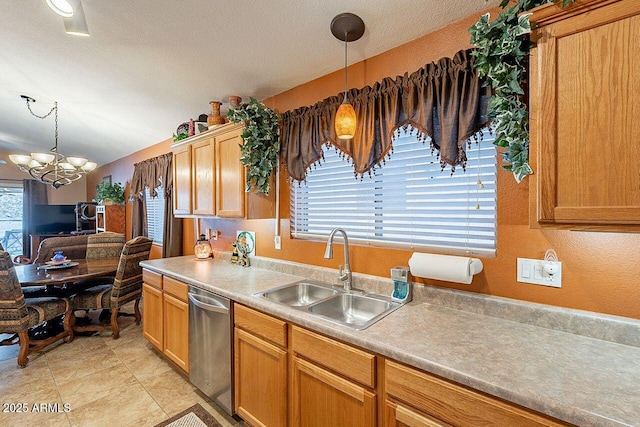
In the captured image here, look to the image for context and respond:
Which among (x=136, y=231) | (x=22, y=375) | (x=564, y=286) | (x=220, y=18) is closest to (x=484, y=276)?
(x=564, y=286)

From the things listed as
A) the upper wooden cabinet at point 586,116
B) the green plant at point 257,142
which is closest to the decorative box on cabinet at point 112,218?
the green plant at point 257,142

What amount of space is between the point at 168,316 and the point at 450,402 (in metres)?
2.27

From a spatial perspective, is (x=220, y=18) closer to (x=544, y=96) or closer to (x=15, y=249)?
(x=544, y=96)

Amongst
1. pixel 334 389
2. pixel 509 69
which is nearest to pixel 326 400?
pixel 334 389

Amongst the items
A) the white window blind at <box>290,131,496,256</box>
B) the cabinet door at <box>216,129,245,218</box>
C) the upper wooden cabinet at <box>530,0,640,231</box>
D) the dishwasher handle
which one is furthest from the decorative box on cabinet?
the upper wooden cabinet at <box>530,0,640,231</box>

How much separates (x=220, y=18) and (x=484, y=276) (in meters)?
2.04

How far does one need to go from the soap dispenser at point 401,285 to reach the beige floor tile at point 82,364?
8.59 feet

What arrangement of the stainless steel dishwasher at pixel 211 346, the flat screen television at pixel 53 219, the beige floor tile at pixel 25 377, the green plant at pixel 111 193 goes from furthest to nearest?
the flat screen television at pixel 53 219
the green plant at pixel 111 193
the beige floor tile at pixel 25 377
the stainless steel dishwasher at pixel 211 346

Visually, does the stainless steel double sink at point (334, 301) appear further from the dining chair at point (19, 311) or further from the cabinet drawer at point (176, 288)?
the dining chair at point (19, 311)

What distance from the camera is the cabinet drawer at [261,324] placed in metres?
1.57

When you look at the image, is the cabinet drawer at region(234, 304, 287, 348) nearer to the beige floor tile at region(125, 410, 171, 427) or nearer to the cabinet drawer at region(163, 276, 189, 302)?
the cabinet drawer at region(163, 276, 189, 302)

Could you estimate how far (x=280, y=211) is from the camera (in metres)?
2.49

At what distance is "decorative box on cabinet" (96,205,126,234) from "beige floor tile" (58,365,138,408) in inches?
138

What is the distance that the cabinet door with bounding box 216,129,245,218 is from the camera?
2342mm
